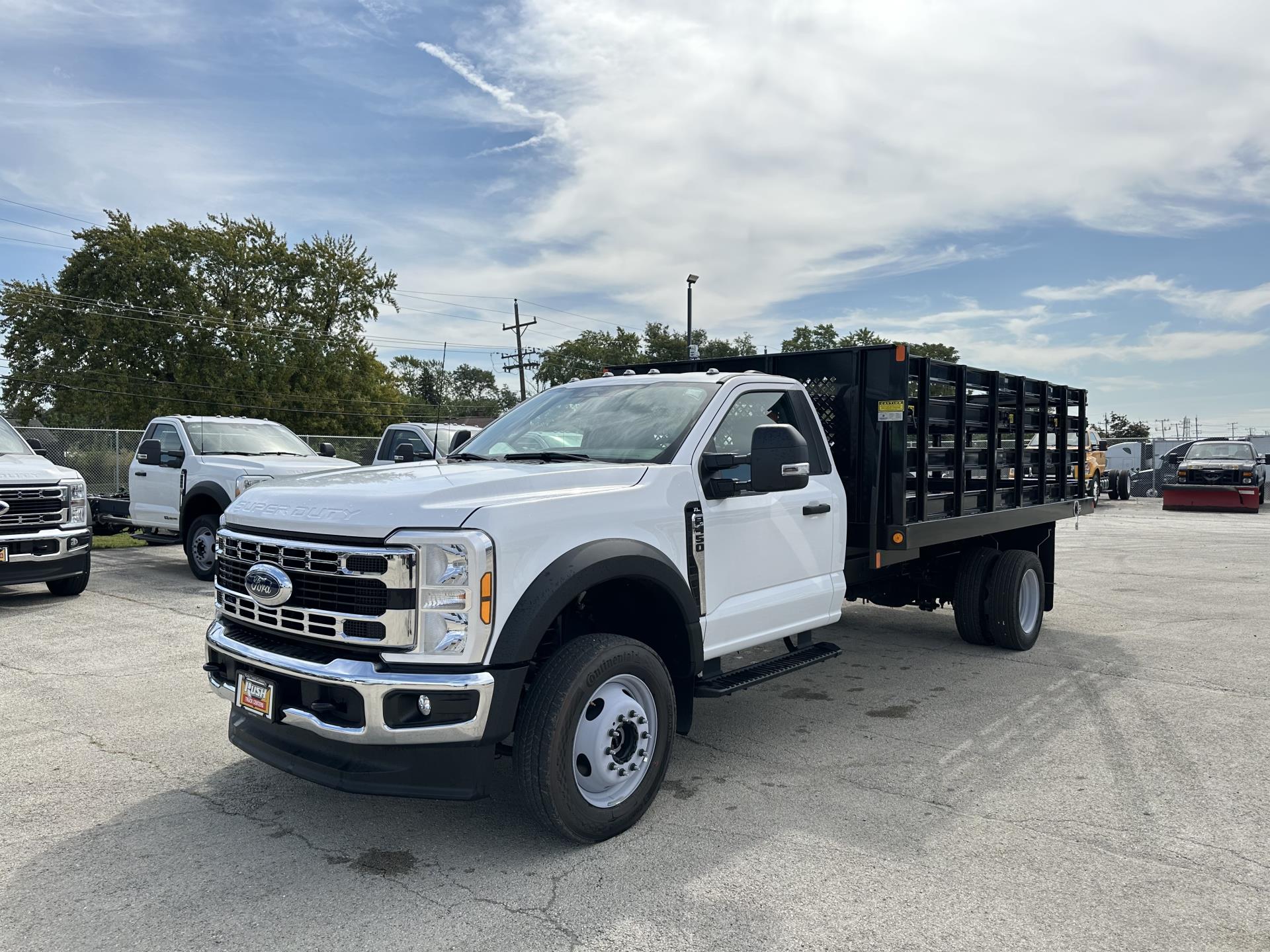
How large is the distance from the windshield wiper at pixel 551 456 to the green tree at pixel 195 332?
42803 mm

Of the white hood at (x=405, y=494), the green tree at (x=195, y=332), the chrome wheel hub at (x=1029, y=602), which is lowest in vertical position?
the chrome wheel hub at (x=1029, y=602)

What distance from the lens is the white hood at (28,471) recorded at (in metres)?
8.91

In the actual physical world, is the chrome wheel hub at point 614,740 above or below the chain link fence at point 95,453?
below

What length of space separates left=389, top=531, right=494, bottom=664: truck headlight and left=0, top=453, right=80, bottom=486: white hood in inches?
296

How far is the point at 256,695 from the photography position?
147 inches

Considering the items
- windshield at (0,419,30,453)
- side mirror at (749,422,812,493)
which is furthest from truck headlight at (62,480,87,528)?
side mirror at (749,422,812,493)

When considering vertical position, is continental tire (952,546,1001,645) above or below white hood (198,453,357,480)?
below

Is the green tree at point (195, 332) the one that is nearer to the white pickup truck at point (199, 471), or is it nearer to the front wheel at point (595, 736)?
the white pickup truck at point (199, 471)

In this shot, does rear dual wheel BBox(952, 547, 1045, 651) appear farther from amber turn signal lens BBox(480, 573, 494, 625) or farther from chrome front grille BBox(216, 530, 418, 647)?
chrome front grille BBox(216, 530, 418, 647)

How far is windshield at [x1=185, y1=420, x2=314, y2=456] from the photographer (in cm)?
1212

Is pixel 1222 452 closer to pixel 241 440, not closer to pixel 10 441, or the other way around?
pixel 241 440

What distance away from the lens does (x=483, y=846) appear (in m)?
3.85

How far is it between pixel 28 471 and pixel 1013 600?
9301 mm

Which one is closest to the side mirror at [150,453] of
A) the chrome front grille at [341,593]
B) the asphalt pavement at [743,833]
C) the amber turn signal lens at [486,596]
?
the asphalt pavement at [743,833]
